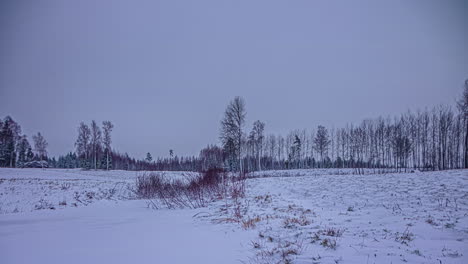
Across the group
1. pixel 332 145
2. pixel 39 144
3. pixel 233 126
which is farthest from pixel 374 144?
pixel 39 144

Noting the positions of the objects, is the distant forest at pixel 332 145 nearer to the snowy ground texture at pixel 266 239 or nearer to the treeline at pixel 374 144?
the treeline at pixel 374 144

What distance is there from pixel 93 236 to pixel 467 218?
28.9 ft

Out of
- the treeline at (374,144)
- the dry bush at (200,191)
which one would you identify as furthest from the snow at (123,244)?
the treeline at (374,144)

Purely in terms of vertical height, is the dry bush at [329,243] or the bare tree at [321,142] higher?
the bare tree at [321,142]

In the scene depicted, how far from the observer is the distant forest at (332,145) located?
2923cm

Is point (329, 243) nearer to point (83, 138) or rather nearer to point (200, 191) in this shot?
point (200, 191)

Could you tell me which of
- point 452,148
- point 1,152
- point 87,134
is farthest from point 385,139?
point 1,152

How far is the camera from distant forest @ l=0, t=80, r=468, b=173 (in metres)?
29.2

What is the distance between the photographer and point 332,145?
51.5 meters

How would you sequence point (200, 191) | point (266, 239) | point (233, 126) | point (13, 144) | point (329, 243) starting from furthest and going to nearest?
point (13, 144), point (233, 126), point (200, 191), point (266, 239), point (329, 243)

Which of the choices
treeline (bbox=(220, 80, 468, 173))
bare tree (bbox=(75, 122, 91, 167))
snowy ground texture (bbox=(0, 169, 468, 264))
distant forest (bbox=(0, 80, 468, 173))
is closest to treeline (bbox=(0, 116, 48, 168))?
distant forest (bbox=(0, 80, 468, 173))

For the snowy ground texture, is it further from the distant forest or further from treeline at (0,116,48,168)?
treeline at (0,116,48,168)

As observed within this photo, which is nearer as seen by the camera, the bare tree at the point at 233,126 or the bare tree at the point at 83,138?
the bare tree at the point at 233,126

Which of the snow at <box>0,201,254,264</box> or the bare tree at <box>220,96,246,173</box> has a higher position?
the bare tree at <box>220,96,246,173</box>
